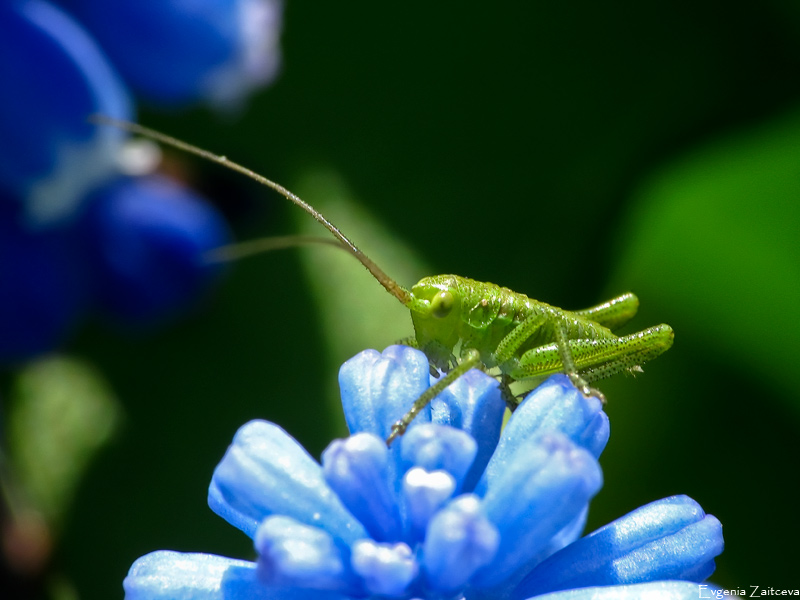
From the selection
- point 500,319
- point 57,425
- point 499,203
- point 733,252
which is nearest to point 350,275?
point 499,203

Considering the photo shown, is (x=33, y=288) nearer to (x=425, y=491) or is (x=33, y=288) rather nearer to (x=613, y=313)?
(x=613, y=313)

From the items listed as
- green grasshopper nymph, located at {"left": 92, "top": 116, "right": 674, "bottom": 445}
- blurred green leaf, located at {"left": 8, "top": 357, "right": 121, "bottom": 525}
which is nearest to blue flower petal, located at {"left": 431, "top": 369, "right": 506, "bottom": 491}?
green grasshopper nymph, located at {"left": 92, "top": 116, "right": 674, "bottom": 445}

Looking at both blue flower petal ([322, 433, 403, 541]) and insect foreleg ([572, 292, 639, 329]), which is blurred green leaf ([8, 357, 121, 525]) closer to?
insect foreleg ([572, 292, 639, 329])

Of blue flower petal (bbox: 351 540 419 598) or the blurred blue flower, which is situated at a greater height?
→ the blurred blue flower

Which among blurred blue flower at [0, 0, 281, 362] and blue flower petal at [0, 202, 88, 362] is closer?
blurred blue flower at [0, 0, 281, 362]

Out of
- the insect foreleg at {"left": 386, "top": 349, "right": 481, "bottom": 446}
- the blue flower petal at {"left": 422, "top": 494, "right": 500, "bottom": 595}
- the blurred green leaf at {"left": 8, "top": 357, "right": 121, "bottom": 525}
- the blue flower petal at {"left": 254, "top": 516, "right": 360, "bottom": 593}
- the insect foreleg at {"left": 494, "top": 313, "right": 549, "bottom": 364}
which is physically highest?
the blurred green leaf at {"left": 8, "top": 357, "right": 121, "bottom": 525}

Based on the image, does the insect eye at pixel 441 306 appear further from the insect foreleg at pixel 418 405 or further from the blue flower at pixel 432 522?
the blue flower at pixel 432 522
